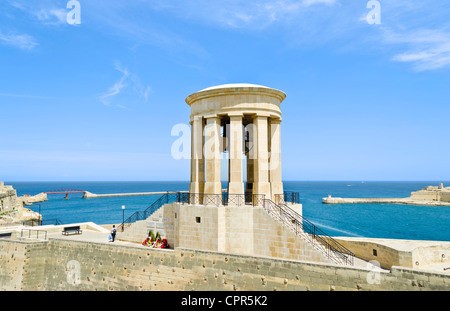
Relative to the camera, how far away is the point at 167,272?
13.0m

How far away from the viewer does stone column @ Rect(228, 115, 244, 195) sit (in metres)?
14.2

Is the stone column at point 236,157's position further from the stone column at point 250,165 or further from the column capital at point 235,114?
the stone column at point 250,165

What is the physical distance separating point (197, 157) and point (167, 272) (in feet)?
20.8

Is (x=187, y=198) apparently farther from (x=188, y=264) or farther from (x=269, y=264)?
(x=269, y=264)

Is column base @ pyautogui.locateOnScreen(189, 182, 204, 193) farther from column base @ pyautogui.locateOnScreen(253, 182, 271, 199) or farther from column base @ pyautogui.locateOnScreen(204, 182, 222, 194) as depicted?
column base @ pyautogui.locateOnScreen(253, 182, 271, 199)

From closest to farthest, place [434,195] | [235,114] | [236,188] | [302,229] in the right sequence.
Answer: [302,229]
[236,188]
[235,114]
[434,195]

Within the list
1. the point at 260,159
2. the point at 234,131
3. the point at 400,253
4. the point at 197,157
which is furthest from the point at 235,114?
the point at 400,253

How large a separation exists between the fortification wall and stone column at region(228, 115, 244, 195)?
361 cm

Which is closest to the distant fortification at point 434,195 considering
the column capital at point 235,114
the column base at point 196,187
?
the column base at point 196,187

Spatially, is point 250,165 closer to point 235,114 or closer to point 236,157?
point 236,157

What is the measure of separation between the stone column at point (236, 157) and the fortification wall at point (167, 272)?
3610mm

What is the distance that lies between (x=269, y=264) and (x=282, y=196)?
17.8 ft
